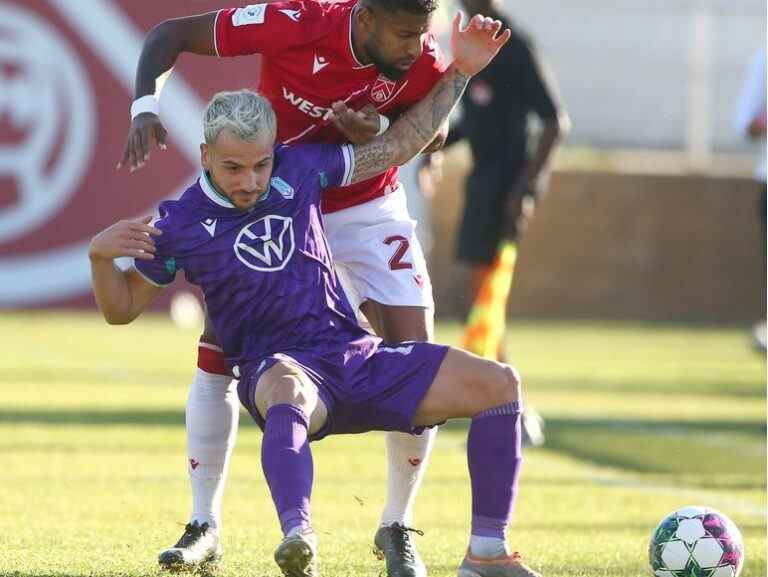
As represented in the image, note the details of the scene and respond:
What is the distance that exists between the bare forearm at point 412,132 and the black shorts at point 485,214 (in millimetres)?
3936

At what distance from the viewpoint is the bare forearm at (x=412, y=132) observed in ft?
17.1

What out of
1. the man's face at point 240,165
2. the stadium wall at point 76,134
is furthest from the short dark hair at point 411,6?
the stadium wall at point 76,134

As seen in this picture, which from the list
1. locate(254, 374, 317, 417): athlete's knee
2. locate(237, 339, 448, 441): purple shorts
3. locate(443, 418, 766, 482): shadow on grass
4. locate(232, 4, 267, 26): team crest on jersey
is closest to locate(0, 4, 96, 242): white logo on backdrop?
locate(443, 418, 766, 482): shadow on grass

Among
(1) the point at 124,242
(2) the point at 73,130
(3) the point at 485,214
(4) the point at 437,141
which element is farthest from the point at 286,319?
(2) the point at 73,130

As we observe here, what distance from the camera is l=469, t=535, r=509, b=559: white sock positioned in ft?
15.3

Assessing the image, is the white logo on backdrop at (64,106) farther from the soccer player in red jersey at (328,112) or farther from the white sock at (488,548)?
the white sock at (488,548)

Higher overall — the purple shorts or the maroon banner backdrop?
the purple shorts

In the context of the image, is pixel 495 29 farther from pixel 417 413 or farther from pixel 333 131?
pixel 417 413

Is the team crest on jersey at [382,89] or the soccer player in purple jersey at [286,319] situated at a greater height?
the team crest on jersey at [382,89]

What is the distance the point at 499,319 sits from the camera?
9.08 metres

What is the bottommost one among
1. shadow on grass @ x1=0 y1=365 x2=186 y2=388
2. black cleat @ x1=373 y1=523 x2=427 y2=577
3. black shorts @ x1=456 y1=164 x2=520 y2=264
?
shadow on grass @ x1=0 y1=365 x2=186 y2=388

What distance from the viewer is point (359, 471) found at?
772 centimetres

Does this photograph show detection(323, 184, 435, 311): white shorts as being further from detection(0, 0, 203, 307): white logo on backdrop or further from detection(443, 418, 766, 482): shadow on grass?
detection(0, 0, 203, 307): white logo on backdrop

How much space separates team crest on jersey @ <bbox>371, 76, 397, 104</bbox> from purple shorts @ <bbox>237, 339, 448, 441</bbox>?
0.92 meters
